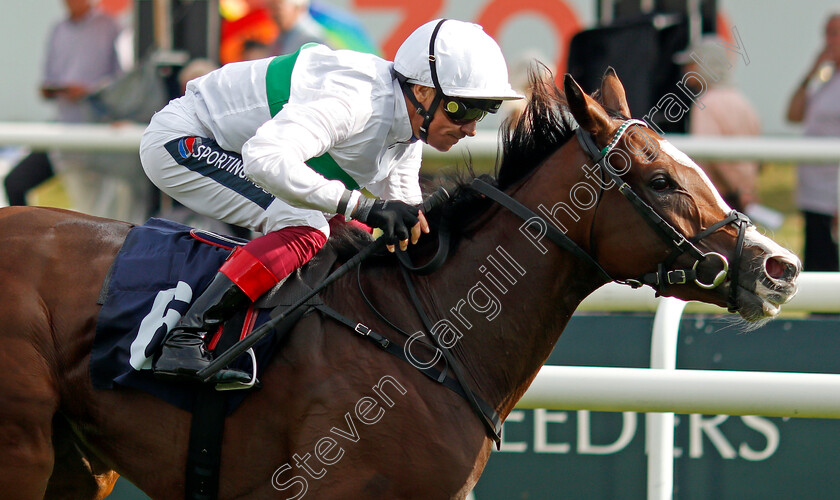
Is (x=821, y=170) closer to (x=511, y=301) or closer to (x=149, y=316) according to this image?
(x=511, y=301)

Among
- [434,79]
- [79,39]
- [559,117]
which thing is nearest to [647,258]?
[559,117]

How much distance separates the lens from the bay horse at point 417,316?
9.13ft

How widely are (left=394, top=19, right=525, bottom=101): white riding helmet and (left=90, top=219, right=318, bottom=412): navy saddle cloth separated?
756 millimetres

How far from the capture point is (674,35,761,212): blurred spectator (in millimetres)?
6101

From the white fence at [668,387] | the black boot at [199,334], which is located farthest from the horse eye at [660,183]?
the black boot at [199,334]

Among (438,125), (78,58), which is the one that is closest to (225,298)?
(438,125)

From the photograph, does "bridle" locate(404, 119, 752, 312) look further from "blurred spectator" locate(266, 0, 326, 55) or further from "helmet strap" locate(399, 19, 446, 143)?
"blurred spectator" locate(266, 0, 326, 55)

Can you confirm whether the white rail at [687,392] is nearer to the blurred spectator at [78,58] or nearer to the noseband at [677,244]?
the noseband at [677,244]

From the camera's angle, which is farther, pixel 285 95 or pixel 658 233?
pixel 285 95

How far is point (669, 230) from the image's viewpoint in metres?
2.81

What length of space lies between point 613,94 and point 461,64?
0.53m

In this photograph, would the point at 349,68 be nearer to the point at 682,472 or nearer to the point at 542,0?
the point at 682,472

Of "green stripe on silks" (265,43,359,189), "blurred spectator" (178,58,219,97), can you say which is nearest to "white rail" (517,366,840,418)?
"green stripe on silks" (265,43,359,189)

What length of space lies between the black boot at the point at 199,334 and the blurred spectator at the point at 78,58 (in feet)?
14.9
